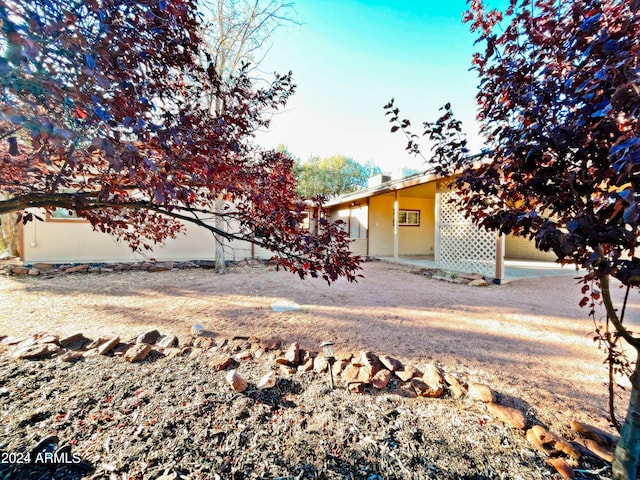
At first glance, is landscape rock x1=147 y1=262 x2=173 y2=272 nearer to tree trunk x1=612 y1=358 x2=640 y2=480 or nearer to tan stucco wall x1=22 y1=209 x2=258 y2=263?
tan stucco wall x1=22 y1=209 x2=258 y2=263

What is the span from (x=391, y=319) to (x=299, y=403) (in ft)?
8.89

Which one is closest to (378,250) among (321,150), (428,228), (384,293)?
(428,228)

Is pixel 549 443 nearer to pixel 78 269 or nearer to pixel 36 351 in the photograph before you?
pixel 36 351

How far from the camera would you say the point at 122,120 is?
3.34 ft

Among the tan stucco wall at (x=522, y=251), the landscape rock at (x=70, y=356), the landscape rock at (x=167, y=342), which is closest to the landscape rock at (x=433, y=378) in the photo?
the landscape rock at (x=167, y=342)

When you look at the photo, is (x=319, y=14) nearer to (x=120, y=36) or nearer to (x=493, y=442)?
(x=120, y=36)

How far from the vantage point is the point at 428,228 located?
14.1 metres

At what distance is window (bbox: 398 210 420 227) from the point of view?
44.2 feet

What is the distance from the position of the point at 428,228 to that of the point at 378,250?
116 inches

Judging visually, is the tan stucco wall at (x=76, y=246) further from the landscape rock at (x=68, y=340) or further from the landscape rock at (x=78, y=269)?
the landscape rock at (x=68, y=340)

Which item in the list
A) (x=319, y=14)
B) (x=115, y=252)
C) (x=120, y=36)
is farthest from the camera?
(x=115, y=252)

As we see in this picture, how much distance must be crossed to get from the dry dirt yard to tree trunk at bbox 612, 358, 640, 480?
0.11m

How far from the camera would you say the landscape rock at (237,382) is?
204 centimetres

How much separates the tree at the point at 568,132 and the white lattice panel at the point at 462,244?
5.80 meters
